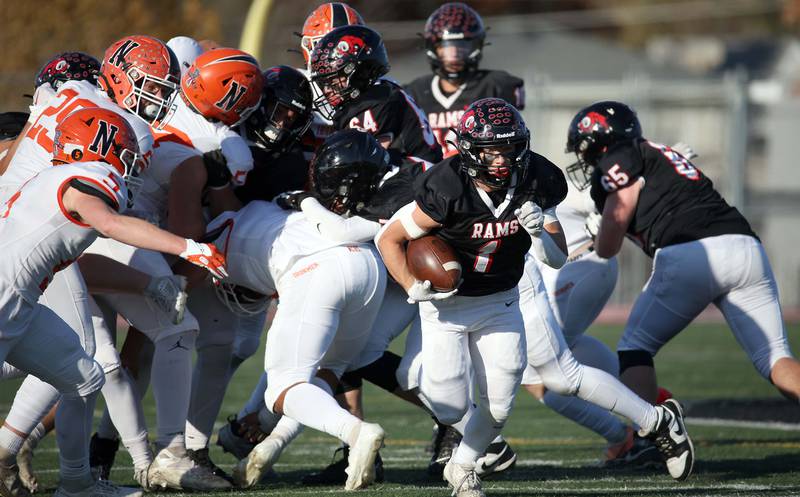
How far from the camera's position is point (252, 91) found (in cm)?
525

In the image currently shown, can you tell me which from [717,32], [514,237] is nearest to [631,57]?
[717,32]

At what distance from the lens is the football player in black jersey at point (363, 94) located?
559cm

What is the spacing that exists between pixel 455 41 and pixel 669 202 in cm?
175

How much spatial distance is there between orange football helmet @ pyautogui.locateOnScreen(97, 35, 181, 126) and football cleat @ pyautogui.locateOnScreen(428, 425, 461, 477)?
200 centimetres

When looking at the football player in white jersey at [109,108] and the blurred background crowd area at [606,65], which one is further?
the blurred background crowd area at [606,65]

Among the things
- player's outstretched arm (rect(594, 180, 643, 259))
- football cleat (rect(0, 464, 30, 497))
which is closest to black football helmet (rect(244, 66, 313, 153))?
player's outstretched arm (rect(594, 180, 643, 259))

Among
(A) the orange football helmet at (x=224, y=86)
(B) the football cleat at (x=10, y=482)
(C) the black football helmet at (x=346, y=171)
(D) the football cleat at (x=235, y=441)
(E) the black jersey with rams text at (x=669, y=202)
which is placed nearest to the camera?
(B) the football cleat at (x=10, y=482)

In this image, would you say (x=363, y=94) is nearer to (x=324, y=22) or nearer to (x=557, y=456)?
(x=324, y=22)

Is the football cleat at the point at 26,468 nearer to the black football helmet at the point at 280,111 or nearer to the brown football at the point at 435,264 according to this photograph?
the black football helmet at the point at 280,111

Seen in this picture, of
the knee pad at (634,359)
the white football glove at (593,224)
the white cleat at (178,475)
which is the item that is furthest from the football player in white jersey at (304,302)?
the knee pad at (634,359)

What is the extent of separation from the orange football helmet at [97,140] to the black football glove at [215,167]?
53 cm

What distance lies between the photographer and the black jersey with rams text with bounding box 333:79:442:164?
223 inches

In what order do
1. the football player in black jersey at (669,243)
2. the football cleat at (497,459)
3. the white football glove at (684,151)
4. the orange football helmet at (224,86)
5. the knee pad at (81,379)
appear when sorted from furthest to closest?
1. the white football glove at (684,151)
2. the football player in black jersey at (669,243)
3. the football cleat at (497,459)
4. the orange football helmet at (224,86)
5. the knee pad at (81,379)

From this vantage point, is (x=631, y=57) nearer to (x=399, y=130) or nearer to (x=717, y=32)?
(x=717, y=32)
